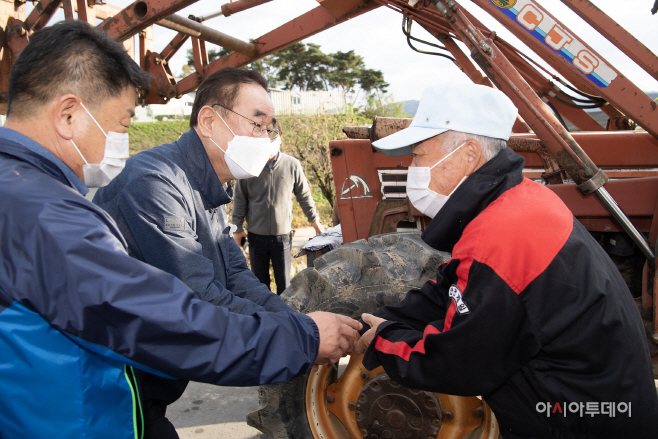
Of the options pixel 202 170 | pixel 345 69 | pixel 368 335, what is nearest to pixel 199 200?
pixel 202 170

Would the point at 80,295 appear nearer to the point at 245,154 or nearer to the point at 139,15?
the point at 245,154

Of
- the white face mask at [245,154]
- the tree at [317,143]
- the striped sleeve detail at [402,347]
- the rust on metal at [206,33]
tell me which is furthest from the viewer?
the tree at [317,143]

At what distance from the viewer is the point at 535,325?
4.24ft

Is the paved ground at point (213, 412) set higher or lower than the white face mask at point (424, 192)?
lower

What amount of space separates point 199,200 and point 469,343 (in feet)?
4.14

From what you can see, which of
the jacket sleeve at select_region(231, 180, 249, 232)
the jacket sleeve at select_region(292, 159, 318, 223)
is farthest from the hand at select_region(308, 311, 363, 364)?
the jacket sleeve at select_region(292, 159, 318, 223)

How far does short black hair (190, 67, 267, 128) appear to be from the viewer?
2184 millimetres

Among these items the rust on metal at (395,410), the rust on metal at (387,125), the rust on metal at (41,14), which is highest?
the rust on metal at (41,14)

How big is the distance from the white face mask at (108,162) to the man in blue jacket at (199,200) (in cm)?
23

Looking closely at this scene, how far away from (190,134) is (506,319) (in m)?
1.55

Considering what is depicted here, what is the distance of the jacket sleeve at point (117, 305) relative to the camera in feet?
3.39

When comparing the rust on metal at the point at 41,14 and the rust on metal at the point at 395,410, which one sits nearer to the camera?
the rust on metal at the point at 395,410

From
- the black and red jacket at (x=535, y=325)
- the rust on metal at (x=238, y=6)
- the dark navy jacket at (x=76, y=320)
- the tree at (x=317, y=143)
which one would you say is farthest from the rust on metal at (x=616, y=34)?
the tree at (x=317, y=143)

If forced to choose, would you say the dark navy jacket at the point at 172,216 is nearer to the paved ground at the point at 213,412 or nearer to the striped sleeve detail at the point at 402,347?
the striped sleeve detail at the point at 402,347
